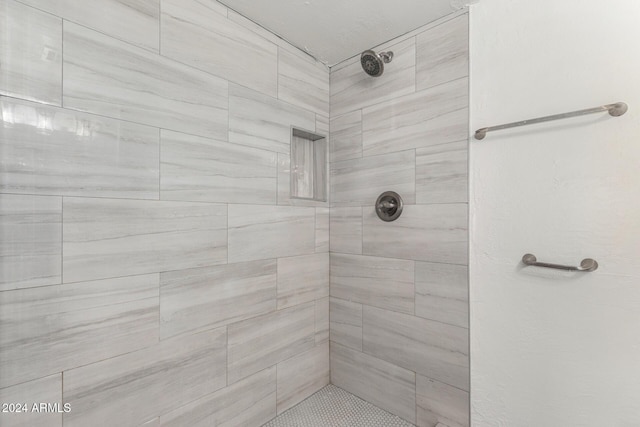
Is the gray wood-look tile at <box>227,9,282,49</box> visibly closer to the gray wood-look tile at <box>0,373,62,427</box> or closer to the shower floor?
the gray wood-look tile at <box>0,373,62,427</box>

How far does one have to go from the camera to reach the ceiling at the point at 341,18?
1.36 meters

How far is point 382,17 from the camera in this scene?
145 cm

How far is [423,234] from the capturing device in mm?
1489

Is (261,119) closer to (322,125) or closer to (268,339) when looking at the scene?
(322,125)

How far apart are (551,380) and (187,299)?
1.48 m

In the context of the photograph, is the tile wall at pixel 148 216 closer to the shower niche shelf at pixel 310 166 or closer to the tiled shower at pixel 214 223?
the tiled shower at pixel 214 223

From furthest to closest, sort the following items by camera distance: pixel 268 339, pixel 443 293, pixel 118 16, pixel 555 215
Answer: pixel 268 339 < pixel 443 293 < pixel 555 215 < pixel 118 16

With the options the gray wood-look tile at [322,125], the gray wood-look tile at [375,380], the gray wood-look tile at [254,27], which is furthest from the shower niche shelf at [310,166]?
the gray wood-look tile at [375,380]

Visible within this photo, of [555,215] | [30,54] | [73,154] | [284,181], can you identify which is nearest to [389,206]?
[284,181]

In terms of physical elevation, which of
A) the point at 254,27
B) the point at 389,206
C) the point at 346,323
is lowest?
the point at 346,323

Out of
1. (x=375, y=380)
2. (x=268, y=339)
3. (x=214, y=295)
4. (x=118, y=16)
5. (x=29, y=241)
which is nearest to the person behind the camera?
(x=29, y=241)

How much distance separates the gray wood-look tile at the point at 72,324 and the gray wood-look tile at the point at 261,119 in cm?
75

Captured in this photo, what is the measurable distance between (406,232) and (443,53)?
2.91 ft

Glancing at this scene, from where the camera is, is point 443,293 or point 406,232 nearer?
point 443,293
